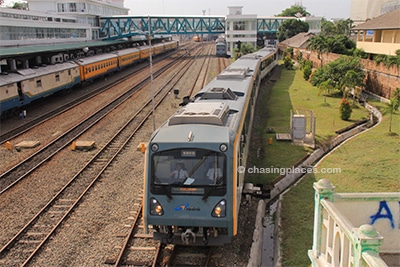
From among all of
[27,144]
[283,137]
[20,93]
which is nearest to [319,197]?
[283,137]

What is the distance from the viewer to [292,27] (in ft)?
250

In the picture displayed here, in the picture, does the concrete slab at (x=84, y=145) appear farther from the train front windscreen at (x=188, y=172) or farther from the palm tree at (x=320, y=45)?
the palm tree at (x=320, y=45)

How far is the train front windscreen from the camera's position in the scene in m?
7.96

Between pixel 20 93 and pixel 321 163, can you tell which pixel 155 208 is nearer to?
pixel 321 163

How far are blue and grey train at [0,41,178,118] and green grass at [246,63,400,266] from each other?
13.2 m

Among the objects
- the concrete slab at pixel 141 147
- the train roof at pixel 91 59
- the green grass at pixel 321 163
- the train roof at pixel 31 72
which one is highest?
the train roof at pixel 91 59

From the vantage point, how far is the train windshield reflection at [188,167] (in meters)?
7.98

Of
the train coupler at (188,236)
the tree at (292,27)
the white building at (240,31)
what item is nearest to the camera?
the train coupler at (188,236)

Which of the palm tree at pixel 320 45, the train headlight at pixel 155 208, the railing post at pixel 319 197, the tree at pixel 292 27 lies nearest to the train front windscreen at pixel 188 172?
the train headlight at pixel 155 208

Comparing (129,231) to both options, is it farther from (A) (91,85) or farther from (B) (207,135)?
(A) (91,85)

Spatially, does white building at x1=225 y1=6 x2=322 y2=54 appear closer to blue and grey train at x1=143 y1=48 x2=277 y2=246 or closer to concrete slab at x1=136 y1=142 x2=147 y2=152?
concrete slab at x1=136 y1=142 x2=147 y2=152

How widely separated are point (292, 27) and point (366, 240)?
7680 cm

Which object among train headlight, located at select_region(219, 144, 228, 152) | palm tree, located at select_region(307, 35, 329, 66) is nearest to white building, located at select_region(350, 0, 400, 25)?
palm tree, located at select_region(307, 35, 329, 66)

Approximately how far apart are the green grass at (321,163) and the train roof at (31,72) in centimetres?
1348
